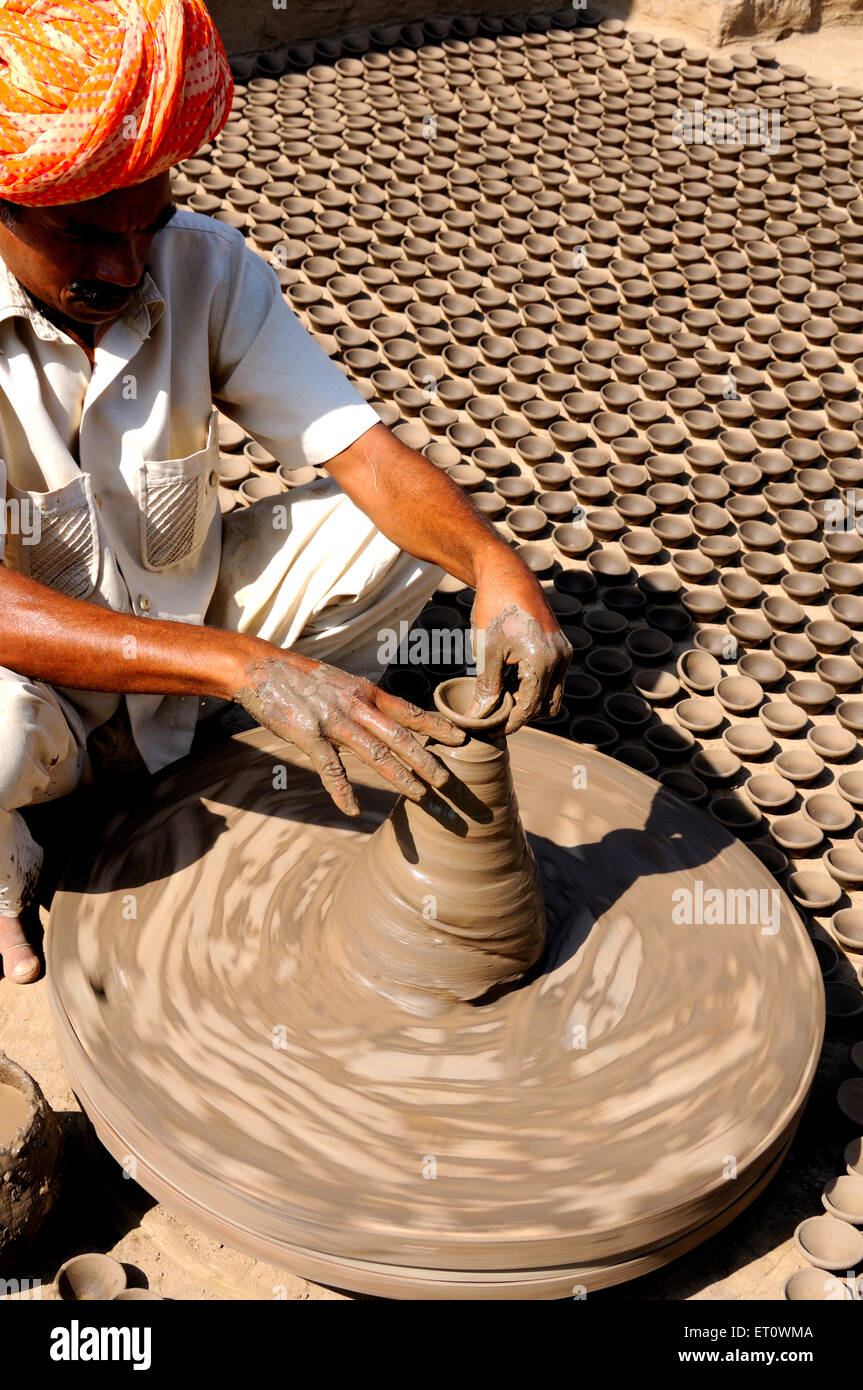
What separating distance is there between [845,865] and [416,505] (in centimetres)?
125

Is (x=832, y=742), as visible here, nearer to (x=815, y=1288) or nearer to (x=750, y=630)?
(x=750, y=630)

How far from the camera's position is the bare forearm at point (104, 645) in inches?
85.7

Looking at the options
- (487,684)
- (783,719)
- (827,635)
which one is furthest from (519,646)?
(827,635)

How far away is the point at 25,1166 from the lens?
2.05m

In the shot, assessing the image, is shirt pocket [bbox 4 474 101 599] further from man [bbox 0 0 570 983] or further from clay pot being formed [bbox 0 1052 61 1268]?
clay pot being formed [bbox 0 1052 61 1268]

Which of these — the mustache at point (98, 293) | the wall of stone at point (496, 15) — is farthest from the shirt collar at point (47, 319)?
the wall of stone at point (496, 15)

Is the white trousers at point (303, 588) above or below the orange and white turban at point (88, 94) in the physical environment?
below

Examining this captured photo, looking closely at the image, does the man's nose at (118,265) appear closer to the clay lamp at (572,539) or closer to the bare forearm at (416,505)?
the bare forearm at (416,505)

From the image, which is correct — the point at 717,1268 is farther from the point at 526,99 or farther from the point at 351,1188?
the point at 526,99

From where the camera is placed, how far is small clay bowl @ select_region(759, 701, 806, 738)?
3205mm

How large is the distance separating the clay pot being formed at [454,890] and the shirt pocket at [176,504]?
713 mm

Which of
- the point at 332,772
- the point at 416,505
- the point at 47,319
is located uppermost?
the point at 47,319

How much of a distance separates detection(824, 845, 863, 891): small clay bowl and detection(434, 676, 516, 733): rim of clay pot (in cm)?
108
